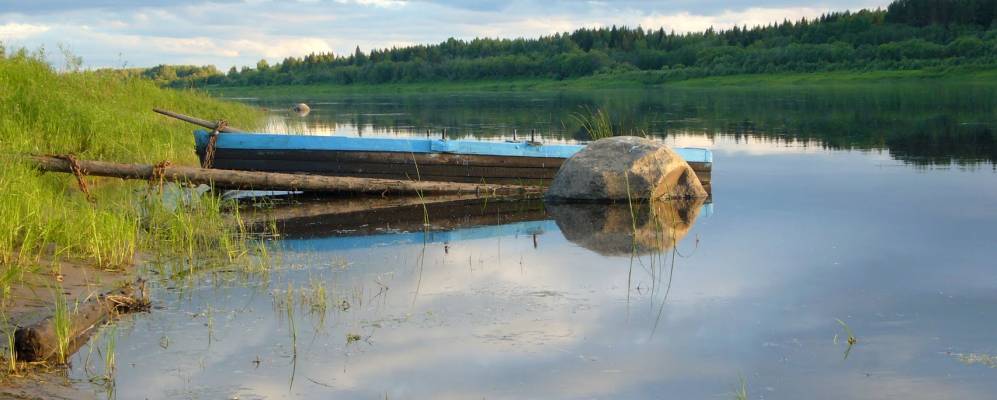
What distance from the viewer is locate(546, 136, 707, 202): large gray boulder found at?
14.6 metres

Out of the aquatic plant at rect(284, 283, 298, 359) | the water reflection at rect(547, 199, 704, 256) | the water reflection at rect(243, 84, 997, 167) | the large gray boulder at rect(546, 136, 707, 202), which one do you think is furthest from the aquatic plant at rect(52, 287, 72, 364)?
the water reflection at rect(243, 84, 997, 167)

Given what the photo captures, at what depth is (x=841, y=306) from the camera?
852 centimetres

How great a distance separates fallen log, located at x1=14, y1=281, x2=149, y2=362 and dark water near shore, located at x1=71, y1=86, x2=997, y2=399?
0.51 ft

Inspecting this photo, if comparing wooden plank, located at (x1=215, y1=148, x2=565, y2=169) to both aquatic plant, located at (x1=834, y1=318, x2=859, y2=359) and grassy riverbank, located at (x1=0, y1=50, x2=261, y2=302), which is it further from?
aquatic plant, located at (x1=834, y1=318, x2=859, y2=359)

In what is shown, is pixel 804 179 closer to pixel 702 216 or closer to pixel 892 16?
pixel 702 216

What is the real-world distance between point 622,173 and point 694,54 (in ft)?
297

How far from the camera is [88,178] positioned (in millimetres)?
16016

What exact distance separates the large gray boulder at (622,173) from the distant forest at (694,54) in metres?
54.1

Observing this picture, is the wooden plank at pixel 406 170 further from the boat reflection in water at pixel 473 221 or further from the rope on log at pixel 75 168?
the rope on log at pixel 75 168

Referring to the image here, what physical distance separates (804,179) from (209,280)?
1158cm

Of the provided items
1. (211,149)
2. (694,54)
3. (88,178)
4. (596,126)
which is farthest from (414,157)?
(694,54)

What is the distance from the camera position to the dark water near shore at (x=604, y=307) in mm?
6598

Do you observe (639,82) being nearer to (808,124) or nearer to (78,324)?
(808,124)

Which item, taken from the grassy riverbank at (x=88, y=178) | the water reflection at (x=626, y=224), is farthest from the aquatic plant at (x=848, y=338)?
the grassy riverbank at (x=88, y=178)
